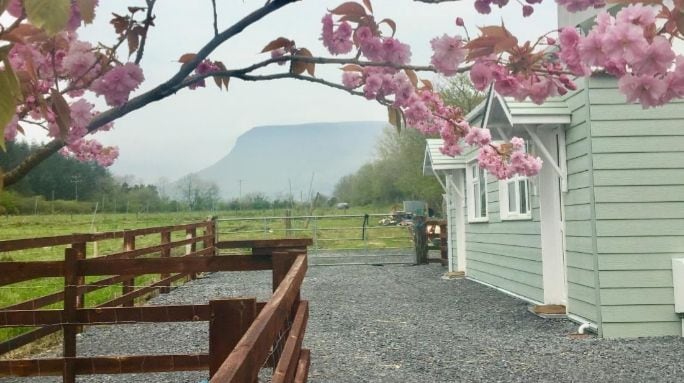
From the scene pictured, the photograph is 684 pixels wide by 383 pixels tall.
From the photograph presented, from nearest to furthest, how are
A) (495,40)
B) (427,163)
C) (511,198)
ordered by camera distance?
1. (495,40)
2. (511,198)
3. (427,163)

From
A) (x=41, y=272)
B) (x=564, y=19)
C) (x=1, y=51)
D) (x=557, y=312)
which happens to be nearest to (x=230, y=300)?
(x=1, y=51)

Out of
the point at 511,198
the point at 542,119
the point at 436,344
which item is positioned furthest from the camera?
the point at 511,198

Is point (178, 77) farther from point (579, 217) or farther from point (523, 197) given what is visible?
point (523, 197)

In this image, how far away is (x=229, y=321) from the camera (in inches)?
65.6

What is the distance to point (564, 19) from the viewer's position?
19.7 feet

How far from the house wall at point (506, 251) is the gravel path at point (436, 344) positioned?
33 cm

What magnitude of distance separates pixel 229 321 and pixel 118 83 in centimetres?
74

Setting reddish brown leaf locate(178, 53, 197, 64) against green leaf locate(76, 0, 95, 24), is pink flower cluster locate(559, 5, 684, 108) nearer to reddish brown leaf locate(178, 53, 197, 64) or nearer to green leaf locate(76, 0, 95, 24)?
reddish brown leaf locate(178, 53, 197, 64)

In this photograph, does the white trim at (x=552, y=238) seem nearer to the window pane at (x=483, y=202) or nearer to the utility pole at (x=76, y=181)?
the window pane at (x=483, y=202)

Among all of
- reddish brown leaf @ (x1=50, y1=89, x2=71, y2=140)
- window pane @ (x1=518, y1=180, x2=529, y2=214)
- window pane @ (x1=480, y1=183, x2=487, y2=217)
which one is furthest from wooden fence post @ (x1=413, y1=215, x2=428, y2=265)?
reddish brown leaf @ (x1=50, y1=89, x2=71, y2=140)

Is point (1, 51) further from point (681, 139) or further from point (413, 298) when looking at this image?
point (413, 298)

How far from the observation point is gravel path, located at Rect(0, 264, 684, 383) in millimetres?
4531

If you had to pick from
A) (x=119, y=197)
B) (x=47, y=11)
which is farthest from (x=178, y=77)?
(x=119, y=197)

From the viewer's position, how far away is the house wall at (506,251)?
7773mm
